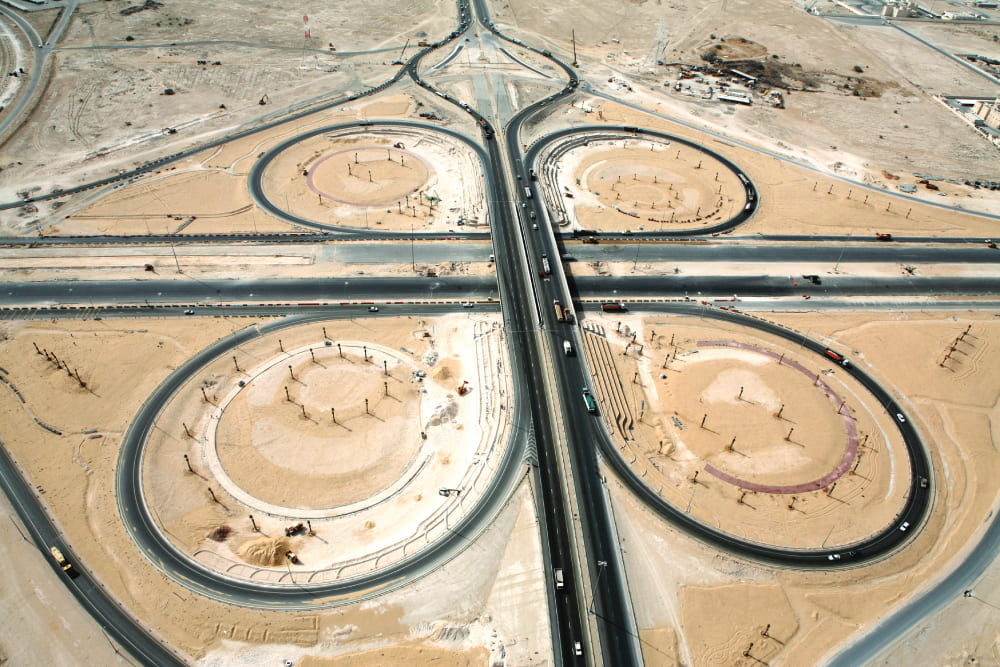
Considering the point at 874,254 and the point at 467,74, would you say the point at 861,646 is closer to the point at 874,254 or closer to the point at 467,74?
the point at 874,254

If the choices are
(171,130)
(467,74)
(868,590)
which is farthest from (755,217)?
(171,130)

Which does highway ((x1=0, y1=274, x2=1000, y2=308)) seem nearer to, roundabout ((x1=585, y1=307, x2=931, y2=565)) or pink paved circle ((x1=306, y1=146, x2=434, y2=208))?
roundabout ((x1=585, y1=307, x2=931, y2=565))

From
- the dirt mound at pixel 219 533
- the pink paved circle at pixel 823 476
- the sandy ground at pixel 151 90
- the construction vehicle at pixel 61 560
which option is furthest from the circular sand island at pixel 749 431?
the sandy ground at pixel 151 90

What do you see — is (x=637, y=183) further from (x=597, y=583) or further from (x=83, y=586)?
(x=83, y=586)

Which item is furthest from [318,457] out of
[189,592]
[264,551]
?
[189,592]

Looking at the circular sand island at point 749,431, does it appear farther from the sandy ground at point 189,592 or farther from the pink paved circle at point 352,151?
the pink paved circle at point 352,151

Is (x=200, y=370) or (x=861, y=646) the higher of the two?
(x=200, y=370)
